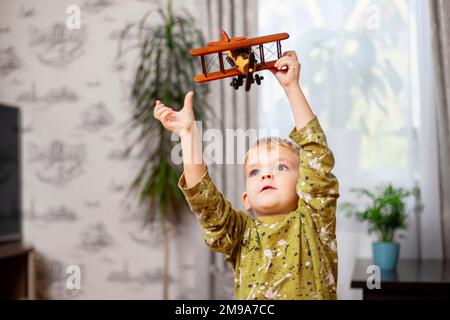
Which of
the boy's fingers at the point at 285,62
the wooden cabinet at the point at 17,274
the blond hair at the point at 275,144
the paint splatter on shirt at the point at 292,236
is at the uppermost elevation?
the boy's fingers at the point at 285,62

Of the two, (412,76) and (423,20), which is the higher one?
(423,20)

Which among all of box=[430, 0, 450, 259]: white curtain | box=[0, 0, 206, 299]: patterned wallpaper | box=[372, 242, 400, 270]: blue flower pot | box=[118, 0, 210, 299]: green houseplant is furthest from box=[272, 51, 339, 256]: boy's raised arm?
box=[0, 0, 206, 299]: patterned wallpaper

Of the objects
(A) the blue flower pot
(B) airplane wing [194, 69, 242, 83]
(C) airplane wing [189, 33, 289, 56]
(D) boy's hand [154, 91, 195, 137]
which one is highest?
(C) airplane wing [189, 33, 289, 56]

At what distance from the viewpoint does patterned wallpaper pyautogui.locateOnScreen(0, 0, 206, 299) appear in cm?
297

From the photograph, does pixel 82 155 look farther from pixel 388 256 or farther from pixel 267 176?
pixel 267 176

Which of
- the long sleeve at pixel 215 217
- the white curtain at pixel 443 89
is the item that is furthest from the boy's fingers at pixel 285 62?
the white curtain at pixel 443 89

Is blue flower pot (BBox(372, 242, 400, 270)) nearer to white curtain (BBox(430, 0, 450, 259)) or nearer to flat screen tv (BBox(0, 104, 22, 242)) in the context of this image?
white curtain (BBox(430, 0, 450, 259))

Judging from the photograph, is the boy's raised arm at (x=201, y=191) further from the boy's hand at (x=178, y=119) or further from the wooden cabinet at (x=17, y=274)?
the wooden cabinet at (x=17, y=274)

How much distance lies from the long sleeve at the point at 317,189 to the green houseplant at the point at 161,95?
1.68 meters

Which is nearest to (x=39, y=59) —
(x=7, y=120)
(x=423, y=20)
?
(x=7, y=120)

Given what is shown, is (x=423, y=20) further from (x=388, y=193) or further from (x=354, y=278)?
(x=354, y=278)

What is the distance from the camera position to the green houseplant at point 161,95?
276 cm

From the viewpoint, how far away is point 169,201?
2873 mm

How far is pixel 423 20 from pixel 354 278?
1141mm
